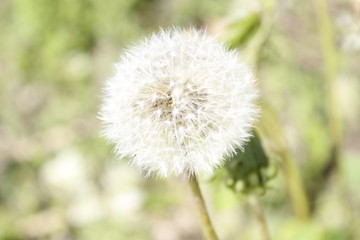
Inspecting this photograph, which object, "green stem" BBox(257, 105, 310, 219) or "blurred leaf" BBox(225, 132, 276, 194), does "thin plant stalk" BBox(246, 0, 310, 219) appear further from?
"blurred leaf" BBox(225, 132, 276, 194)

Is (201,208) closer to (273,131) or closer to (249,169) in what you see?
(249,169)

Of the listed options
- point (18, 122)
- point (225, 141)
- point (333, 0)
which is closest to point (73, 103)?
point (18, 122)

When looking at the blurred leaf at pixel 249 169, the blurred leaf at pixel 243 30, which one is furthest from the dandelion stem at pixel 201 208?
the blurred leaf at pixel 243 30

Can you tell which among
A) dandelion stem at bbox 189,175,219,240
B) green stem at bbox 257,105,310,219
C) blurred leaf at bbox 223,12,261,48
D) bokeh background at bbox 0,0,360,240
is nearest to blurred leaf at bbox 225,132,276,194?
green stem at bbox 257,105,310,219

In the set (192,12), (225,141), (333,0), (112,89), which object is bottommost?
(225,141)

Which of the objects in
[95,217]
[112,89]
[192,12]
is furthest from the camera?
[192,12]

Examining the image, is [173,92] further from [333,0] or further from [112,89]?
[333,0]
